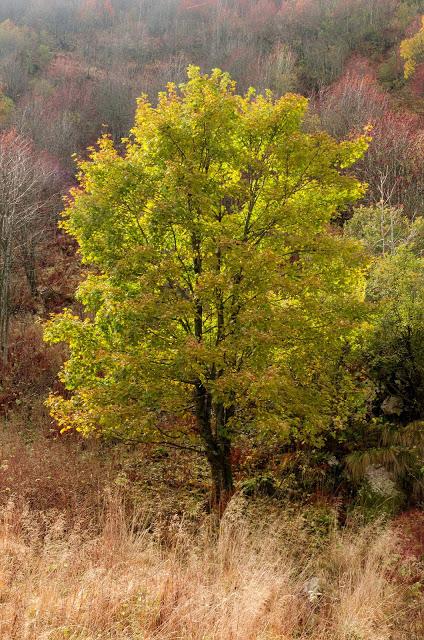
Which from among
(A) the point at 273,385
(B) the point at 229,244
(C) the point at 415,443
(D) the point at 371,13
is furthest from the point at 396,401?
(D) the point at 371,13

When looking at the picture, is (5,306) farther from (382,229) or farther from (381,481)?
(381,481)

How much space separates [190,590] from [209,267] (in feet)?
15.7

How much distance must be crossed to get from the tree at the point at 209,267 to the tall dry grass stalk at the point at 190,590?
1847 mm

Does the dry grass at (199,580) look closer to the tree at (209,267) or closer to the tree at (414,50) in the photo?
the tree at (209,267)

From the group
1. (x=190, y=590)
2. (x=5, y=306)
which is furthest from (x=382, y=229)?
(x=190, y=590)

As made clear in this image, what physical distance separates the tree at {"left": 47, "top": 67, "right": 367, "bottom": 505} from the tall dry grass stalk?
1847 mm

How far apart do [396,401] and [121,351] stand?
6676mm

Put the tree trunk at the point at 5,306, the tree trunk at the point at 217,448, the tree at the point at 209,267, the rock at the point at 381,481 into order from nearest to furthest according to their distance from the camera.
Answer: the tree at the point at 209,267 < the tree trunk at the point at 217,448 < the rock at the point at 381,481 < the tree trunk at the point at 5,306

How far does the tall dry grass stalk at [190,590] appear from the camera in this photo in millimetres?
4227

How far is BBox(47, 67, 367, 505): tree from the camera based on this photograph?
7.57 meters

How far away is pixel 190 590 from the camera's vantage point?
499cm

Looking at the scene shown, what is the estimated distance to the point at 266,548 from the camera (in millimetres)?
6434

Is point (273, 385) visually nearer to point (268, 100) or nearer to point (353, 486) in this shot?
point (353, 486)

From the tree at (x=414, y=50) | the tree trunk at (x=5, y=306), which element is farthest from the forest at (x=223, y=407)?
the tree at (x=414, y=50)
